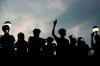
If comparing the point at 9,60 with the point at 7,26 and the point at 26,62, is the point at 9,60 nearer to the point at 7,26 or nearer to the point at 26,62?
the point at 26,62

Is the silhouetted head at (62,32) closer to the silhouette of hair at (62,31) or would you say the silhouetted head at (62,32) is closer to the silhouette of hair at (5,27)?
the silhouette of hair at (62,31)

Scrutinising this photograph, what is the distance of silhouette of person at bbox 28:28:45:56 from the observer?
12.4 meters

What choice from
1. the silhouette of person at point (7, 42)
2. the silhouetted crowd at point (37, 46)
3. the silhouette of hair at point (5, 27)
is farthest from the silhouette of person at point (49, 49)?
the silhouette of hair at point (5, 27)

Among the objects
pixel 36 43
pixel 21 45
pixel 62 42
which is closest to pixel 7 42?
pixel 21 45

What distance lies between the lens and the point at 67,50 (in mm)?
12961

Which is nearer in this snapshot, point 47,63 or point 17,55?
point 17,55

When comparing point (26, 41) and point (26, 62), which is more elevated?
point (26, 41)

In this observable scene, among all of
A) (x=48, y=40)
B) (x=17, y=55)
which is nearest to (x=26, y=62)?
(x=17, y=55)

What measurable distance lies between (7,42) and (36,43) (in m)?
1.36

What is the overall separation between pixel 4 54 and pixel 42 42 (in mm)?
1949

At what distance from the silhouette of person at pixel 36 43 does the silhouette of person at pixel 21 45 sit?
0.81ft

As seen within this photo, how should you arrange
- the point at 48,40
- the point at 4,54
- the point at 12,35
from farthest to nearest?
the point at 48,40, the point at 12,35, the point at 4,54

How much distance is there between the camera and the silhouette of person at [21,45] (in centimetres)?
1227

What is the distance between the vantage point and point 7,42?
12367mm
